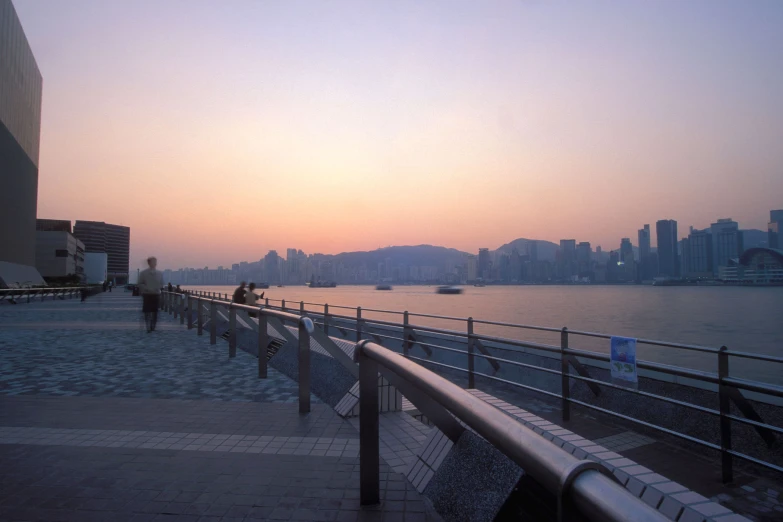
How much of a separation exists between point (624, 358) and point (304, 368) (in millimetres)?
3620

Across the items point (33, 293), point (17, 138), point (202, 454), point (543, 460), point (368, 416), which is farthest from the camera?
point (17, 138)

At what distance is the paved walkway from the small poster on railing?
3170 millimetres

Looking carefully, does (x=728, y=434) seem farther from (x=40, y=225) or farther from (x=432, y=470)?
(x=40, y=225)

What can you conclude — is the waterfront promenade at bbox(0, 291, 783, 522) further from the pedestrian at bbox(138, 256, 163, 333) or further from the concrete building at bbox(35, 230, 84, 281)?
the concrete building at bbox(35, 230, 84, 281)

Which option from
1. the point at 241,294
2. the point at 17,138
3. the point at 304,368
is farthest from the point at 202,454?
the point at 17,138

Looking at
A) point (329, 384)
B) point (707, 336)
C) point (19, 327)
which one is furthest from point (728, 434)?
point (707, 336)

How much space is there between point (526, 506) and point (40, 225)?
204 meters

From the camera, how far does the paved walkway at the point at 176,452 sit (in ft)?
10.9

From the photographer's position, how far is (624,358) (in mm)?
5812

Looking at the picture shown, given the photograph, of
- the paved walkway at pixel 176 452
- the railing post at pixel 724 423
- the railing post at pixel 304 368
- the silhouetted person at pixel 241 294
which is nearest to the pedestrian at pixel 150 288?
the silhouetted person at pixel 241 294

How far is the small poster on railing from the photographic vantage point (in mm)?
5723

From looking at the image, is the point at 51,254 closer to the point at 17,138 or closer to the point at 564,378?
the point at 17,138

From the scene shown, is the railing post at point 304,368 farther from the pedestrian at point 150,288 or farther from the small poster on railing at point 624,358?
the pedestrian at point 150,288

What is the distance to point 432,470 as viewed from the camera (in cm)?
336
